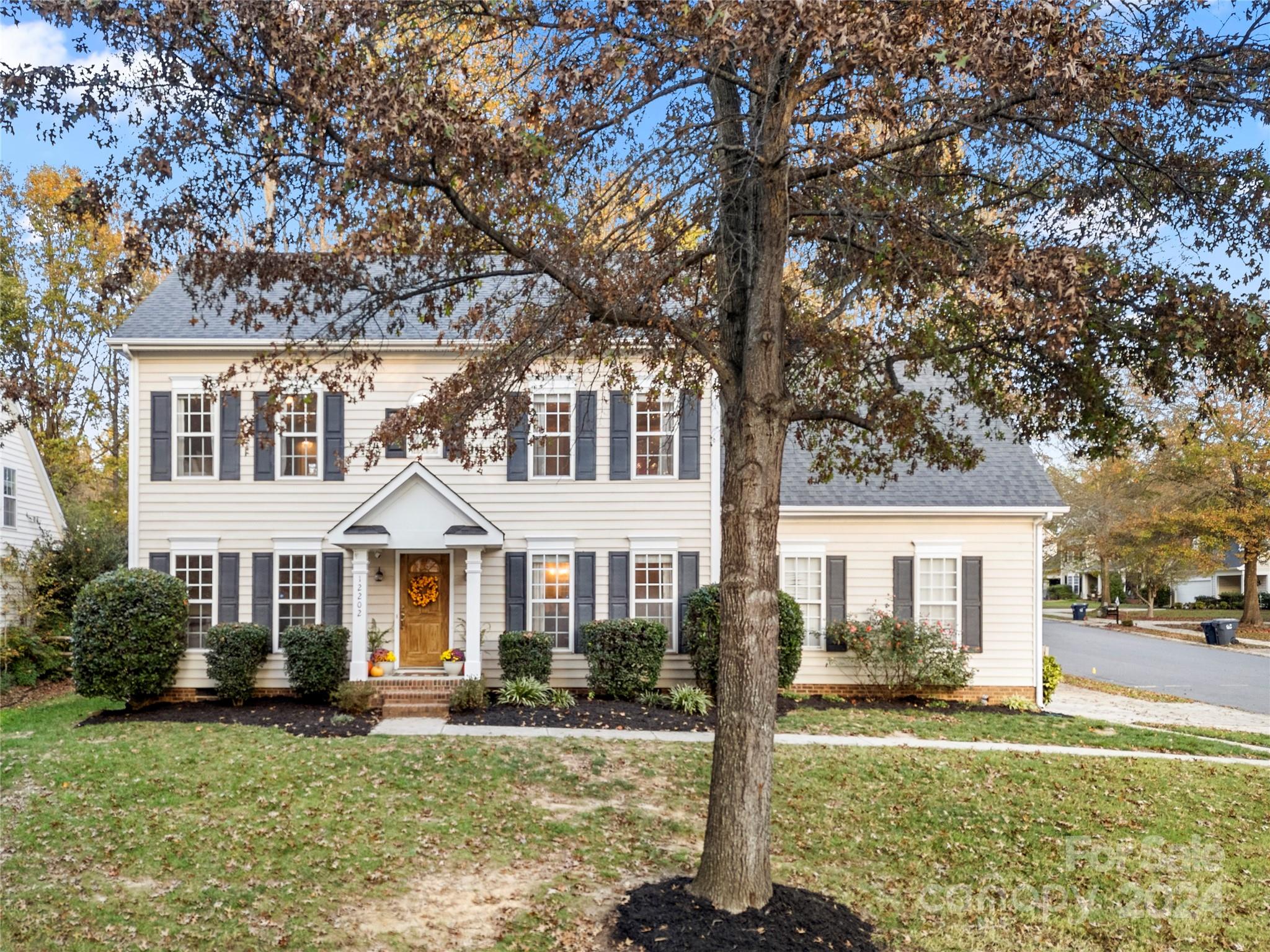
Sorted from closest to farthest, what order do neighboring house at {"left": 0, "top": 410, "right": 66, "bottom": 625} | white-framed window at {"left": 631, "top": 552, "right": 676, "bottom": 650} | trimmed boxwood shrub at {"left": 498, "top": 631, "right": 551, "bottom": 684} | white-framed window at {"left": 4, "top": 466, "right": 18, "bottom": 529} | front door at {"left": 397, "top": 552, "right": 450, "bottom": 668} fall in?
1. trimmed boxwood shrub at {"left": 498, "top": 631, "right": 551, "bottom": 684}
2. front door at {"left": 397, "top": 552, "right": 450, "bottom": 668}
3. white-framed window at {"left": 631, "top": 552, "right": 676, "bottom": 650}
4. neighboring house at {"left": 0, "top": 410, "right": 66, "bottom": 625}
5. white-framed window at {"left": 4, "top": 466, "right": 18, "bottom": 529}

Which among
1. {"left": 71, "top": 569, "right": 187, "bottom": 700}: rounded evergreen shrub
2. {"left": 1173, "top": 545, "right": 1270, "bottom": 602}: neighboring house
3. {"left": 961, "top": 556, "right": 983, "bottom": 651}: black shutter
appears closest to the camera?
{"left": 71, "top": 569, "right": 187, "bottom": 700}: rounded evergreen shrub

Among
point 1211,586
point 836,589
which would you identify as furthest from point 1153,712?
point 1211,586

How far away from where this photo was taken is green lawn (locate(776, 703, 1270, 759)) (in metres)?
11.5

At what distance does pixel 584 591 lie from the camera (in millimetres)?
13969

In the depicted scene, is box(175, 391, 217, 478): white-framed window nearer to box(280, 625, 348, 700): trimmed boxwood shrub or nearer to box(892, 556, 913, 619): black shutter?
box(280, 625, 348, 700): trimmed boxwood shrub

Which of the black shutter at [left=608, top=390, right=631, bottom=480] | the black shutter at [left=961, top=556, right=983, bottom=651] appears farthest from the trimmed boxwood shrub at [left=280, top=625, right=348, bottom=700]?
the black shutter at [left=961, top=556, right=983, bottom=651]

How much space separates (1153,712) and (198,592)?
16162 millimetres

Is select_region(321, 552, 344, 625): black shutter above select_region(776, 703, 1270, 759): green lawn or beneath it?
above

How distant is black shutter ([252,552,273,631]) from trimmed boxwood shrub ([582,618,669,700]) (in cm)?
500

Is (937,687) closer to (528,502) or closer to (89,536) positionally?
(528,502)

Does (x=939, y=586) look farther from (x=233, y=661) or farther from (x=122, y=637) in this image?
(x=122, y=637)

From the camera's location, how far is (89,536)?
18.9 metres

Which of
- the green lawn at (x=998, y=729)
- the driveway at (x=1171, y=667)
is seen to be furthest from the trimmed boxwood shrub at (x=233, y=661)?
the driveway at (x=1171, y=667)

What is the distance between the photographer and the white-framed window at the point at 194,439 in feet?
45.4
